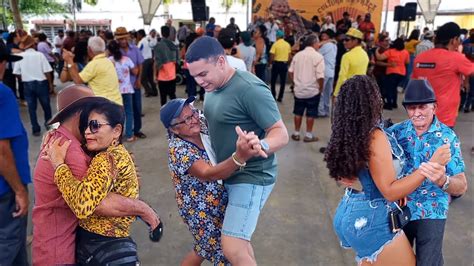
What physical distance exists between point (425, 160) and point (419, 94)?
1.20 feet

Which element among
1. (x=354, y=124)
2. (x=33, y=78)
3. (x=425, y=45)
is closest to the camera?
(x=354, y=124)

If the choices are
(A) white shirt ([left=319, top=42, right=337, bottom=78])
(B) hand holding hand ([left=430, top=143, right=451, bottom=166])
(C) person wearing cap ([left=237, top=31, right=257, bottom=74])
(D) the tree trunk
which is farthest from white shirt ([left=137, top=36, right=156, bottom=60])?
(B) hand holding hand ([left=430, top=143, right=451, bottom=166])

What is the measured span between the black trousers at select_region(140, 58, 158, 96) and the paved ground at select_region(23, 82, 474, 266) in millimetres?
4120

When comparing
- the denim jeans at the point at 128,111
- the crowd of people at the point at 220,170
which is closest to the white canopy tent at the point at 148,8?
the denim jeans at the point at 128,111

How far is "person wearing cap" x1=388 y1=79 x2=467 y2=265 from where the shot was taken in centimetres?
210

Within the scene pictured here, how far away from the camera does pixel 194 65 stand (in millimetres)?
2215

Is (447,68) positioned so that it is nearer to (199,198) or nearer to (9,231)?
(199,198)

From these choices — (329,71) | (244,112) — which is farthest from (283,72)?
(244,112)

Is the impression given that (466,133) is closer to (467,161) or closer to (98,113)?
(467,161)

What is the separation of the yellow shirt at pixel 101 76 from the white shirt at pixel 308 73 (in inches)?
110

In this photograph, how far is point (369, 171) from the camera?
1929 mm

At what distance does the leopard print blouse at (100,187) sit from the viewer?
157 cm

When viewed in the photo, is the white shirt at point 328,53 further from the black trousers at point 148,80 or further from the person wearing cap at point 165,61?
the black trousers at point 148,80

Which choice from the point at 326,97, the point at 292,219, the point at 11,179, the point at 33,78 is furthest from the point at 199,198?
the point at 326,97
